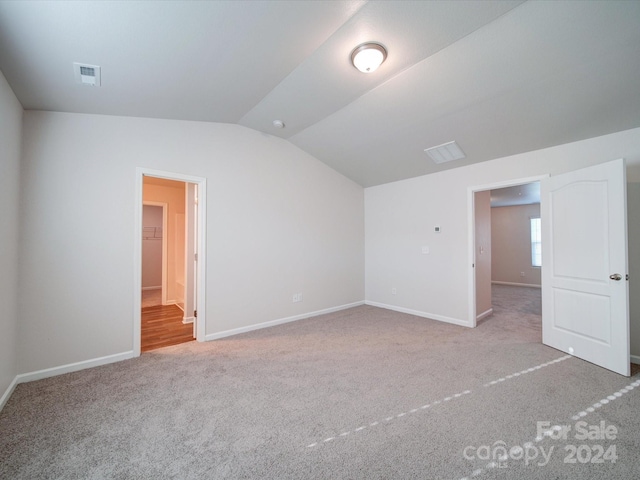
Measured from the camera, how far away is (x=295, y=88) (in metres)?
2.75

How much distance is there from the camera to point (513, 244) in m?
8.27

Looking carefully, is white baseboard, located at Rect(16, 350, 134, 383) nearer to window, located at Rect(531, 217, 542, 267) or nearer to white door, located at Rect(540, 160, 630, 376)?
white door, located at Rect(540, 160, 630, 376)

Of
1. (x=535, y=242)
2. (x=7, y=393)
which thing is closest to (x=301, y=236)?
(x=7, y=393)

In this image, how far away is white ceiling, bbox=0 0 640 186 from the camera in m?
1.76

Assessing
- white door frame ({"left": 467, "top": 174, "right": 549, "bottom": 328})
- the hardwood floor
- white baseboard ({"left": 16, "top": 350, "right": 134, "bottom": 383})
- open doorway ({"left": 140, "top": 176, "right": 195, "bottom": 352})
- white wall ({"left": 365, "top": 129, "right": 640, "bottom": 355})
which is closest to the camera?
white baseboard ({"left": 16, "top": 350, "right": 134, "bottom": 383})

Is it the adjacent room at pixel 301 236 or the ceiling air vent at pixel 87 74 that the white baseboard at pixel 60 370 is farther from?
the ceiling air vent at pixel 87 74

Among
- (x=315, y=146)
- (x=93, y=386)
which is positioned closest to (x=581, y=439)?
(x=93, y=386)

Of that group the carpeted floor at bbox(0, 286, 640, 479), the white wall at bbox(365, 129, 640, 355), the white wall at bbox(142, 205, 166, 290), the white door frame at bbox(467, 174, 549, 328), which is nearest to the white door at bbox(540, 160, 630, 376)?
the carpeted floor at bbox(0, 286, 640, 479)

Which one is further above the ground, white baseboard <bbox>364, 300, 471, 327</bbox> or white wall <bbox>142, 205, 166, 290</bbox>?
white wall <bbox>142, 205, 166, 290</bbox>

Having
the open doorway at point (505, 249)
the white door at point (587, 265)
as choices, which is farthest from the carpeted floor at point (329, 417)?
the open doorway at point (505, 249)

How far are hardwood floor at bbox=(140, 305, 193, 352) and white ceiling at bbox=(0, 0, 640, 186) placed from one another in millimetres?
2699

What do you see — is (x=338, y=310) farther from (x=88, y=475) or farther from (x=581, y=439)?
(x=88, y=475)

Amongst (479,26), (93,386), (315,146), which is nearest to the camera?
(479,26)

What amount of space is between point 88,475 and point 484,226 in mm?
5399
